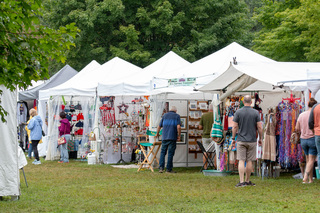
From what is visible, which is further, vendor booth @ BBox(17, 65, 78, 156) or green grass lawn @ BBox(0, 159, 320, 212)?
vendor booth @ BBox(17, 65, 78, 156)

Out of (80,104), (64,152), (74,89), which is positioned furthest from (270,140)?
(80,104)

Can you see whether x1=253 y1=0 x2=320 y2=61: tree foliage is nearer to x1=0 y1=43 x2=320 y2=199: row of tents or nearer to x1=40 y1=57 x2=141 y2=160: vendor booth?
x1=0 y1=43 x2=320 y2=199: row of tents

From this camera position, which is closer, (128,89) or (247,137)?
(247,137)

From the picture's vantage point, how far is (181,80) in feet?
48.9

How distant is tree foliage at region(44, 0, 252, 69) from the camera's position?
28750mm

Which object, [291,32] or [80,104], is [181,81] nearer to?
[80,104]

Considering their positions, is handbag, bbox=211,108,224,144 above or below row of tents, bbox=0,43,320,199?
below

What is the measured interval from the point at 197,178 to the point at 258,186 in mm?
2418

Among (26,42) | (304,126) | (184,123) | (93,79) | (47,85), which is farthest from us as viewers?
(47,85)

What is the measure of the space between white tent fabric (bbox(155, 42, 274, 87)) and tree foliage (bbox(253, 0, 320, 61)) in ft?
33.8

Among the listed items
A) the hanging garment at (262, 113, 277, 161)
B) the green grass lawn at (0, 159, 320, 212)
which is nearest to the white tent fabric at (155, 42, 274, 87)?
the hanging garment at (262, 113, 277, 161)

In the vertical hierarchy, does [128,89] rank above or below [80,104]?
above

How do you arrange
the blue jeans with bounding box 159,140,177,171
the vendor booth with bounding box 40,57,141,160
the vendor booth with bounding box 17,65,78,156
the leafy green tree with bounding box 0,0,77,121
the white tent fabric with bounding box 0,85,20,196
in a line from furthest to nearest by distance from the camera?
the vendor booth with bounding box 17,65,78,156
the vendor booth with bounding box 40,57,141,160
the blue jeans with bounding box 159,140,177,171
the white tent fabric with bounding box 0,85,20,196
the leafy green tree with bounding box 0,0,77,121

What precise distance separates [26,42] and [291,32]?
78.5ft
